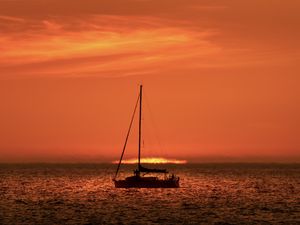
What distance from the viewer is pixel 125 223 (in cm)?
6881

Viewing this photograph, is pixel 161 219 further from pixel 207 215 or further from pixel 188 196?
pixel 188 196

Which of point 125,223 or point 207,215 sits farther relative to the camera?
point 207,215

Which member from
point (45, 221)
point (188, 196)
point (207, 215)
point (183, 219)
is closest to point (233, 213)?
point (207, 215)

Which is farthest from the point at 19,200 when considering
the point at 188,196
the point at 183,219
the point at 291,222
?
the point at 291,222

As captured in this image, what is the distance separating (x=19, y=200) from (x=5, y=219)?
2912 centimetres

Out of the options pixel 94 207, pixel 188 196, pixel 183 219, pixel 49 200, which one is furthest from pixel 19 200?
pixel 183 219

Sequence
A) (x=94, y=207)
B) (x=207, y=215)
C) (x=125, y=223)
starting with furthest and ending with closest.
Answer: (x=94, y=207), (x=207, y=215), (x=125, y=223)

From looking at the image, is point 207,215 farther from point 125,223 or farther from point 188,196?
point 188,196

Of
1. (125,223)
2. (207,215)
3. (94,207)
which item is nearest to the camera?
(125,223)

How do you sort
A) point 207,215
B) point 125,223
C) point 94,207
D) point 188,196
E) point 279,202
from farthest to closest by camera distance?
point 188,196 < point 279,202 < point 94,207 < point 207,215 < point 125,223

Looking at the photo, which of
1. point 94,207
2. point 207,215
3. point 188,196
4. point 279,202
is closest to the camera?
point 207,215

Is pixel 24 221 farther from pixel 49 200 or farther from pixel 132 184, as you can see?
pixel 132 184

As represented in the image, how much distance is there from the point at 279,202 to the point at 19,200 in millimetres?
39395

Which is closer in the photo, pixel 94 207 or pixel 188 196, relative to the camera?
pixel 94 207
